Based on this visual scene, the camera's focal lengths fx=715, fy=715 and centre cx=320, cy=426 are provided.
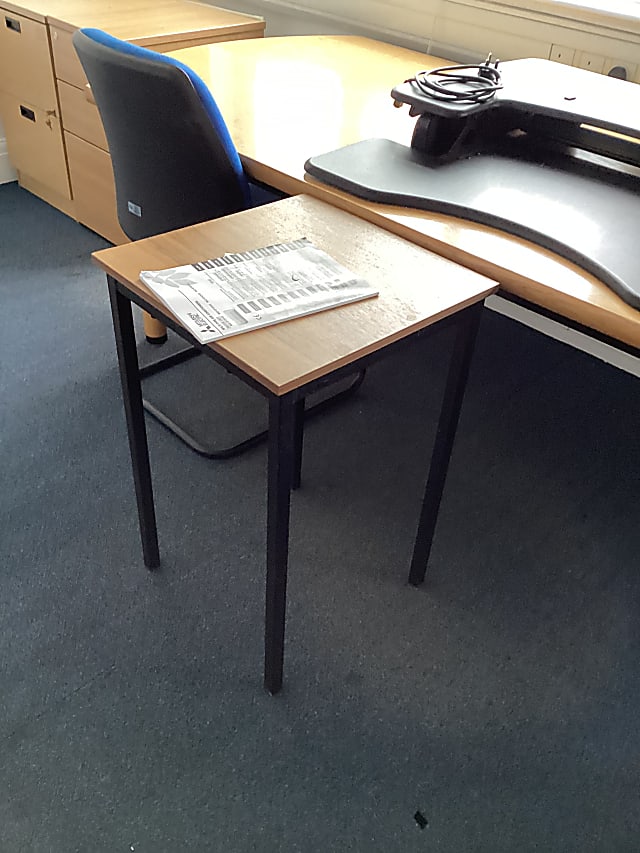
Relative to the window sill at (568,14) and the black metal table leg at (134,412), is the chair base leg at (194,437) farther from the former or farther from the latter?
the window sill at (568,14)

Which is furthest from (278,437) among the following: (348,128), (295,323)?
(348,128)

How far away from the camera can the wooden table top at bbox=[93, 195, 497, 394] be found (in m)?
0.88

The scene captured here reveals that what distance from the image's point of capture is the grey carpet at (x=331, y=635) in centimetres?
112

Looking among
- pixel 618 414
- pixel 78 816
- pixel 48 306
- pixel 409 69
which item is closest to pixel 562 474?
pixel 618 414

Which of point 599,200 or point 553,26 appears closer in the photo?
point 599,200

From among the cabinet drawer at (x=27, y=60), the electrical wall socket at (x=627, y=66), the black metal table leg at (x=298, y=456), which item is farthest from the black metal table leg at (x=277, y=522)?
the cabinet drawer at (x=27, y=60)

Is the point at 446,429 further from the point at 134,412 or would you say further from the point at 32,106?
the point at 32,106

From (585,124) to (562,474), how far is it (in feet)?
2.81

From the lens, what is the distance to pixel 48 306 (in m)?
2.28

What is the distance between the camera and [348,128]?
1487 mm

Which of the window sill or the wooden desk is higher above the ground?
the window sill

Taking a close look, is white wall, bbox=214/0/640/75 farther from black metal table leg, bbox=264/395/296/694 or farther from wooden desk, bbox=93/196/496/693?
black metal table leg, bbox=264/395/296/694

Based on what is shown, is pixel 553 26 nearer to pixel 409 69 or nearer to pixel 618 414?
pixel 409 69

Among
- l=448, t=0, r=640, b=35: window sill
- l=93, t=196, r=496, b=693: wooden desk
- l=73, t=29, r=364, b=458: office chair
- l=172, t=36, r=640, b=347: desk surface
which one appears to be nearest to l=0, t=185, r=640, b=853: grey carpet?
l=93, t=196, r=496, b=693: wooden desk
